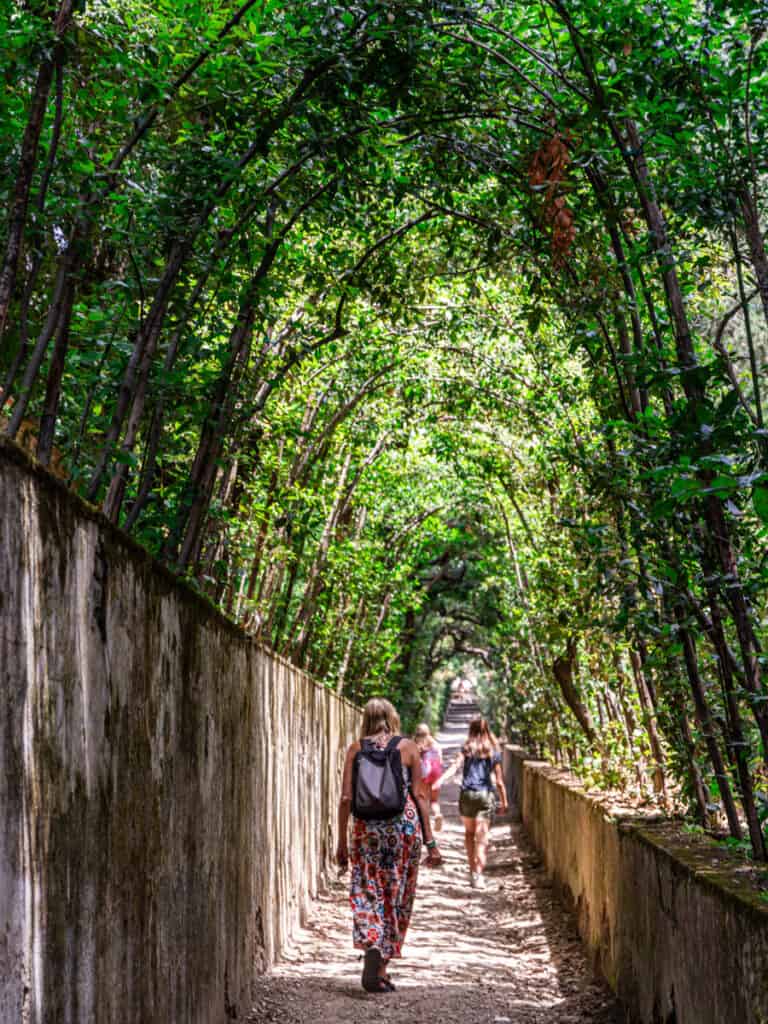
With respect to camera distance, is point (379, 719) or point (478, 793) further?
point (478, 793)

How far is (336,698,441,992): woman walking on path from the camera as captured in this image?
6992mm

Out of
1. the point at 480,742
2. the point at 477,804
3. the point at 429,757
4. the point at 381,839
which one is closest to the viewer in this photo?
the point at 381,839

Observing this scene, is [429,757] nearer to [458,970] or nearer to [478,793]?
[478,793]

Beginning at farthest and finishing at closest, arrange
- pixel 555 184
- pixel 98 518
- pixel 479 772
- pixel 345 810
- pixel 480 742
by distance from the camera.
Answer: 1. pixel 480 742
2. pixel 479 772
3. pixel 345 810
4. pixel 555 184
5. pixel 98 518

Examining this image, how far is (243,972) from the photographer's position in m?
6.21

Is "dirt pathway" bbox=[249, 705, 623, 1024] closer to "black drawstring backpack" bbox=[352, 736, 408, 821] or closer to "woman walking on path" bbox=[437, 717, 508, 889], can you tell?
"woman walking on path" bbox=[437, 717, 508, 889]

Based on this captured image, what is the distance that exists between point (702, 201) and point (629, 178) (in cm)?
96

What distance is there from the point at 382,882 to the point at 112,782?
4007 millimetres

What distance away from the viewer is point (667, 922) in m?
5.01

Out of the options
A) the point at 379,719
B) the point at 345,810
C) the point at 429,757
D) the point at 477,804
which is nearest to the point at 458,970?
the point at 345,810

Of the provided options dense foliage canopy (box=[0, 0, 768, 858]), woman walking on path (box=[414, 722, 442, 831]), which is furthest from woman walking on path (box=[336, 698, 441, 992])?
woman walking on path (box=[414, 722, 442, 831])

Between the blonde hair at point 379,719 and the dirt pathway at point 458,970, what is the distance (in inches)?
57.6

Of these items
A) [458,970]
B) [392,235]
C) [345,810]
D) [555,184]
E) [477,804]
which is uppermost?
[392,235]

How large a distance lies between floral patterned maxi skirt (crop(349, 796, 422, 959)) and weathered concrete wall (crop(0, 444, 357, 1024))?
2.33 ft
